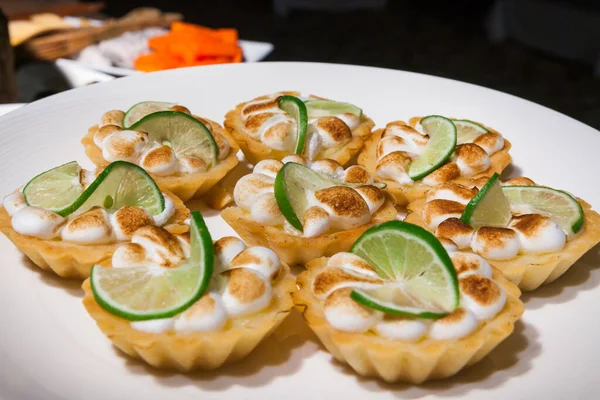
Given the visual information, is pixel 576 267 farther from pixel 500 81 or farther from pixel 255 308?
pixel 500 81

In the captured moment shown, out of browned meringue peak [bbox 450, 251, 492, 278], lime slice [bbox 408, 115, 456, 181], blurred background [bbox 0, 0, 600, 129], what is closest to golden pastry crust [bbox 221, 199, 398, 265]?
lime slice [bbox 408, 115, 456, 181]

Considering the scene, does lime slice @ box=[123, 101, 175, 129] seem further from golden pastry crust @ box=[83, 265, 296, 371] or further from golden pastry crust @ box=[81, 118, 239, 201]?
golden pastry crust @ box=[83, 265, 296, 371]

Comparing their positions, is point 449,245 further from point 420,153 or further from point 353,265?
point 420,153

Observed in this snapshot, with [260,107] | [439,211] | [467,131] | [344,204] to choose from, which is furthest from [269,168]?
[467,131]

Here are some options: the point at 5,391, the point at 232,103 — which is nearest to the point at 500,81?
the point at 232,103

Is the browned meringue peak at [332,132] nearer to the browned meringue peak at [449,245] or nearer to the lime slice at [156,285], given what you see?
the browned meringue peak at [449,245]

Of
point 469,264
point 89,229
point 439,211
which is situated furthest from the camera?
point 439,211

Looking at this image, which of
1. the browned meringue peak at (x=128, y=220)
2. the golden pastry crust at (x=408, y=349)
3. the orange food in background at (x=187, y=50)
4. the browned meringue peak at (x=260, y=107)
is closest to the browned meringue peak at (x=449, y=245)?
the golden pastry crust at (x=408, y=349)
